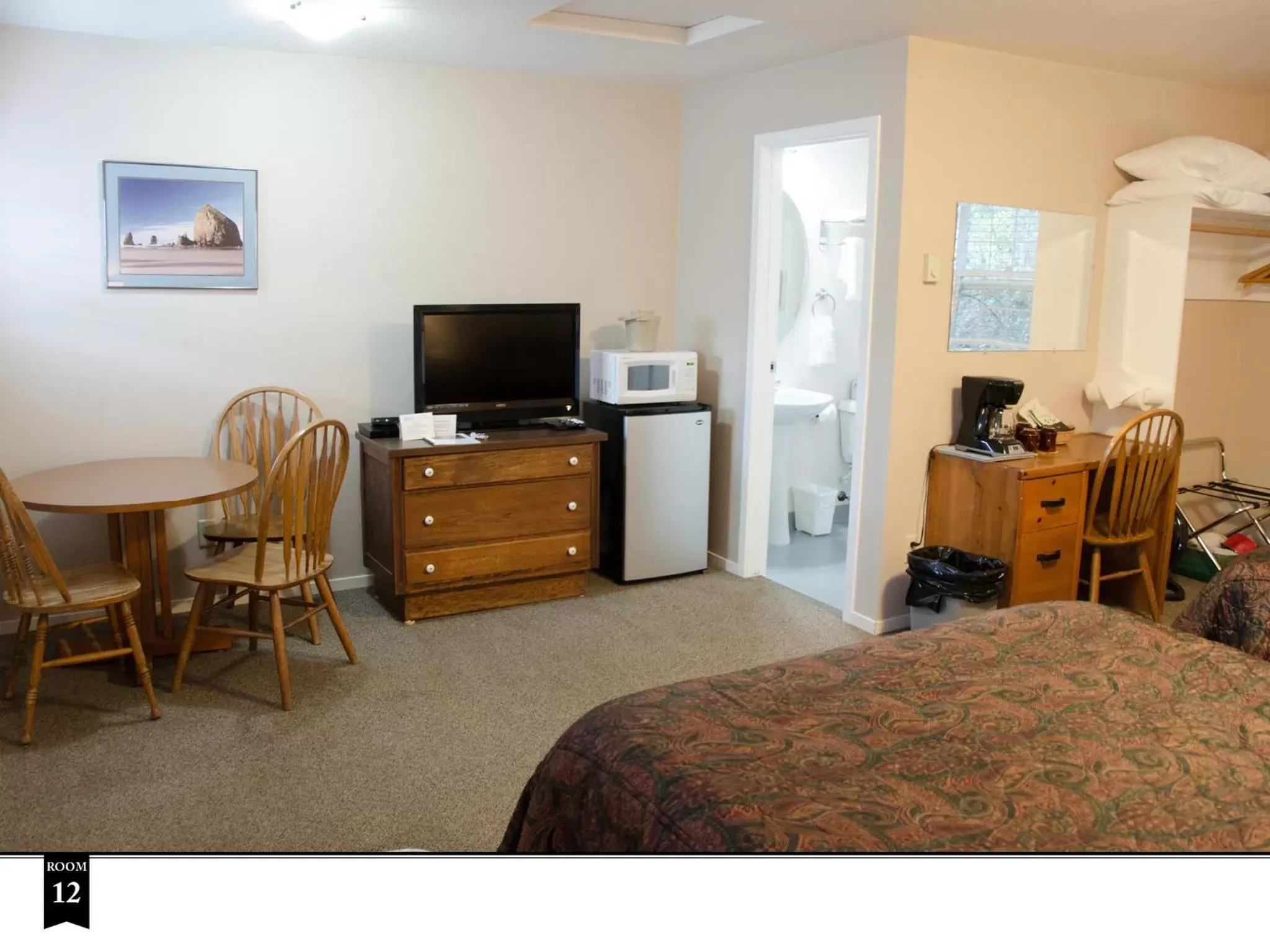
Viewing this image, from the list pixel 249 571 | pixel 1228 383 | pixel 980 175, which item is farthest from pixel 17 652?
pixel 1228 383

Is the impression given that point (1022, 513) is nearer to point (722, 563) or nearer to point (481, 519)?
point (722, 563)

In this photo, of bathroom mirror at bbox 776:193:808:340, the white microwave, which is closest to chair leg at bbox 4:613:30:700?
the white microwave

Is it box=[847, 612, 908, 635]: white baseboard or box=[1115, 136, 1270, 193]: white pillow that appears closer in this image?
box=[847, 612, 908, 635]: white baseboard

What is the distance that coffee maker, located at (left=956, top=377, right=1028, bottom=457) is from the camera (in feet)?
13.1

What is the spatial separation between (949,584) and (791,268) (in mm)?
2624

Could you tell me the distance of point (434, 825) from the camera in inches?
106

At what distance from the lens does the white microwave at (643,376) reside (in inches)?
183

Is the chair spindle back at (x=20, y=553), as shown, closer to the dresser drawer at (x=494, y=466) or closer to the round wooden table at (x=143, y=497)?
the round wooden table at (x=143, y=497)

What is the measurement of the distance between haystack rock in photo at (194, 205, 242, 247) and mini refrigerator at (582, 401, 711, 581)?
1681mm

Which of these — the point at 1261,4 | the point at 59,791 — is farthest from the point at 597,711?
the point at 1261,4

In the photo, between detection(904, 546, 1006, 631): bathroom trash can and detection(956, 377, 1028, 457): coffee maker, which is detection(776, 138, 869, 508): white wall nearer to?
detection(956, 377, 1028, 457): coffee maker

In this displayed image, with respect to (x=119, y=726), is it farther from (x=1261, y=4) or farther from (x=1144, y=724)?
(x=1261, y=4)

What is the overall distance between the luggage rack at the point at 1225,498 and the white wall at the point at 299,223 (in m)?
2.80

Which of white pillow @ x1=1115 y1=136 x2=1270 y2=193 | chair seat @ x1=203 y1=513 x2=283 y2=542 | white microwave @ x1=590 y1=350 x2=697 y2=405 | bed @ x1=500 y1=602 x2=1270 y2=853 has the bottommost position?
chair seat @ x1=203 y1=513 x2=283 y2=542
